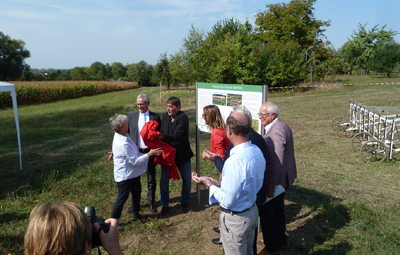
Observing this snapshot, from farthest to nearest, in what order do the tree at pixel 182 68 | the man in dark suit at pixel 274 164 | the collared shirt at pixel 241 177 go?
the tree at pixel 182 68 → the man in dark suit at pixel 274 164 → the collared shirt at pixel 241 177

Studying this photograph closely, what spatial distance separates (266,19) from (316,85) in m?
17.5

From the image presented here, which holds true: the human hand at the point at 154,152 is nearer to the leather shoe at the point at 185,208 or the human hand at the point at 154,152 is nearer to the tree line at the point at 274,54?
the leather shoe at the point at 185,208

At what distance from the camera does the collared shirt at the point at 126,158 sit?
3.87 metres

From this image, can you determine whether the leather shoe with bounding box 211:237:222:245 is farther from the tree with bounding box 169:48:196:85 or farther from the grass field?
the tree with bounding box 169:48:196:85

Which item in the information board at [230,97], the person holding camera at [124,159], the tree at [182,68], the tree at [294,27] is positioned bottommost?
the person holding camera at [124,159]

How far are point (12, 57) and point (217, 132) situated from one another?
76934 millimetres

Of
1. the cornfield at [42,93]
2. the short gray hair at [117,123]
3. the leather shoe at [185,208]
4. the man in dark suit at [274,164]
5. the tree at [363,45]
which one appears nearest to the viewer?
the man in dark suit at [274,164]

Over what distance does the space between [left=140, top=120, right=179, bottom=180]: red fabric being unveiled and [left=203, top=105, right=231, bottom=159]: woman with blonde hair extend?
2.86 feet

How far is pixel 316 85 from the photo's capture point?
96.7 feet

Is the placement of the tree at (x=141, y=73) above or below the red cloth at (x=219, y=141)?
above

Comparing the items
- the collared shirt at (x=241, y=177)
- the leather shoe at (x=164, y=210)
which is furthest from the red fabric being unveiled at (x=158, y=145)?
the collared shirt at (x=241, y=177)

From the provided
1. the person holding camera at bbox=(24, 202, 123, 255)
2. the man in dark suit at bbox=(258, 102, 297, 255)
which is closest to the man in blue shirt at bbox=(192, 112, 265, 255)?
the man in dark suit at bbox=(258, 102, 297, 255)

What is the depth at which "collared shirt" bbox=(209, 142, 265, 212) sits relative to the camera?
2.30 m

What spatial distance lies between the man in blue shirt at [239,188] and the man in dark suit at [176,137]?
2039mm
